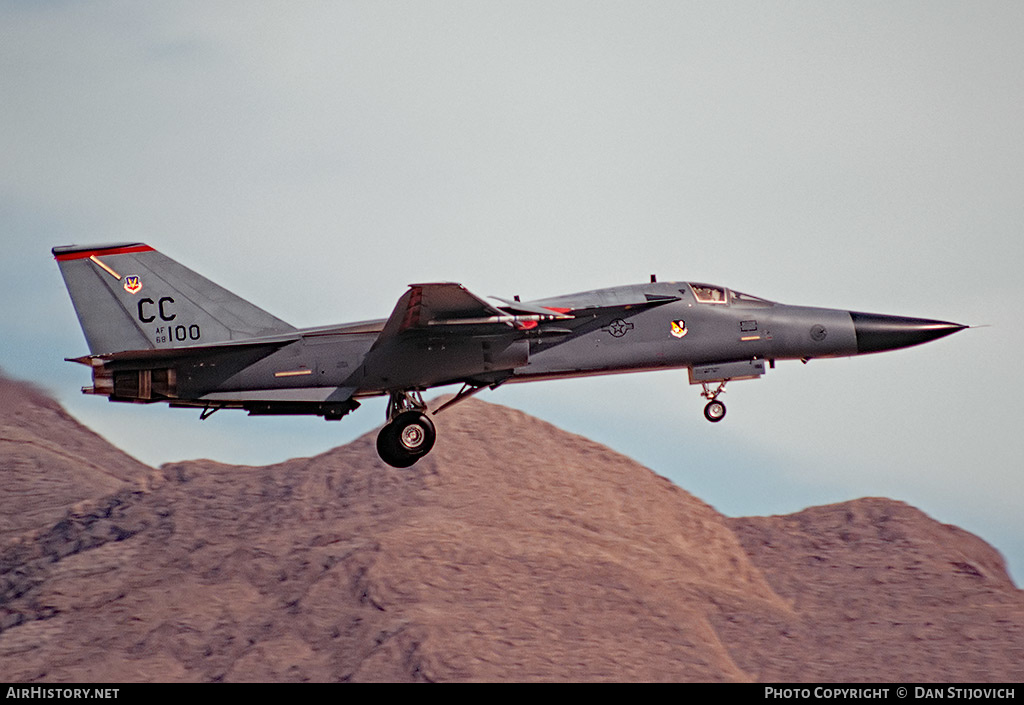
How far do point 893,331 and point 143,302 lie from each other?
49.5 feet

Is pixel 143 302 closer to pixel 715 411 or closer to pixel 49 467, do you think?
pixel 715 411

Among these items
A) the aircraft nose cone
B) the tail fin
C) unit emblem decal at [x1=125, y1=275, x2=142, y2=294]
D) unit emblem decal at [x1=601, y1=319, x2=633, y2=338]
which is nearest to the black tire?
the tail fin

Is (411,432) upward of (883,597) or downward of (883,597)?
upward

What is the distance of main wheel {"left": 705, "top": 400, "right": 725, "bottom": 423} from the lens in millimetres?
28375

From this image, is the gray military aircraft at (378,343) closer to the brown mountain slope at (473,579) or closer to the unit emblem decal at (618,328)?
the unit emblem decal at (618,328)

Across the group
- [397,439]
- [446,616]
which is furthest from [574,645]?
[397,439]

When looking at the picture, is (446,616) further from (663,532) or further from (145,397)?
(145,397)

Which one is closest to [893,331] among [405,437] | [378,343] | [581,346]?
[581,346]

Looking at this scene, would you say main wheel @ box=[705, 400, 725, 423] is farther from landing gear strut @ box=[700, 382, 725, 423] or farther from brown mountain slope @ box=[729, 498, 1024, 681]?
brown mountain slope @ box=[729, 498, 1024, 681]

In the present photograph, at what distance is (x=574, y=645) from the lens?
59.3 m

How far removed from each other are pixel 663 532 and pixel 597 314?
47.7 m

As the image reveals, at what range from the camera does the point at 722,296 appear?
28.2 metres

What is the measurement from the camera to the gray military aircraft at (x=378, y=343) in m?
26.1

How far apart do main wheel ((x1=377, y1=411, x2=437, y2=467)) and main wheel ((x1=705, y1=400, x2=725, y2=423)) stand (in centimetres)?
568
